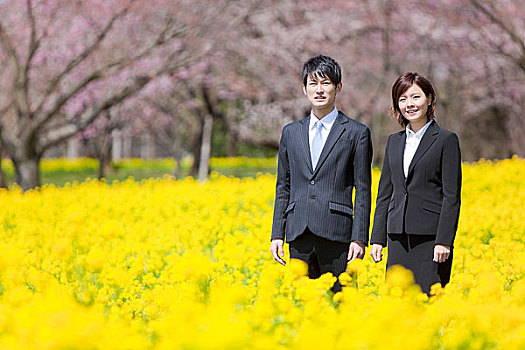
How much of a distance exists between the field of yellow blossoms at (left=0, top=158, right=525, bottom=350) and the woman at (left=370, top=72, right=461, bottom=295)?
19 cm

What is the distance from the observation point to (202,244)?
18.9 feet

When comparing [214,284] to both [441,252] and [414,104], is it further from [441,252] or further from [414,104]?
[414,104]

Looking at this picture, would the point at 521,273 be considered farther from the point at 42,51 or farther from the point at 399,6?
the point at 399,6

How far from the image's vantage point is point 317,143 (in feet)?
10.2

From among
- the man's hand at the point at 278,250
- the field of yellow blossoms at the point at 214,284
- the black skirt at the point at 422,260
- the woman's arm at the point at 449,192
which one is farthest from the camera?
the man's hand at the point at 278,250

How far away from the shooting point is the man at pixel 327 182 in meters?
2.97

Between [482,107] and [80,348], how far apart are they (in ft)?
63.1

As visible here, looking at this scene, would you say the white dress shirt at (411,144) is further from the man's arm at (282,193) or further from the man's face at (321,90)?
the man's arm at (282,193)

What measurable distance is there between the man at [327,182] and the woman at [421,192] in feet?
0.58

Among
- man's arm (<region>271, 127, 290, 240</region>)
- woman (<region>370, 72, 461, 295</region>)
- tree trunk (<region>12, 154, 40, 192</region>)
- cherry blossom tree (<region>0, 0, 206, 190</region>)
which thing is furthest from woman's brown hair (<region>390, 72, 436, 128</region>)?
tree trunk (<region>12, 154, 40, 192</region>)

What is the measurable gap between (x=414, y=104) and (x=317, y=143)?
0.60 meters

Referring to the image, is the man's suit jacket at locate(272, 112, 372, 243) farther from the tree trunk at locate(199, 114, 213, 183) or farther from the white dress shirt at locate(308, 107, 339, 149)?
the tree trunk at locate(199, 114, 213, 183)

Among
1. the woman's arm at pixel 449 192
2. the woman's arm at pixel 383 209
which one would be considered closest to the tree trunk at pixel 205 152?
the woman's arm at pixel 383 209

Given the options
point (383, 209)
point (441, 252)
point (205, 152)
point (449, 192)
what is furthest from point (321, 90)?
point (205, 152)
